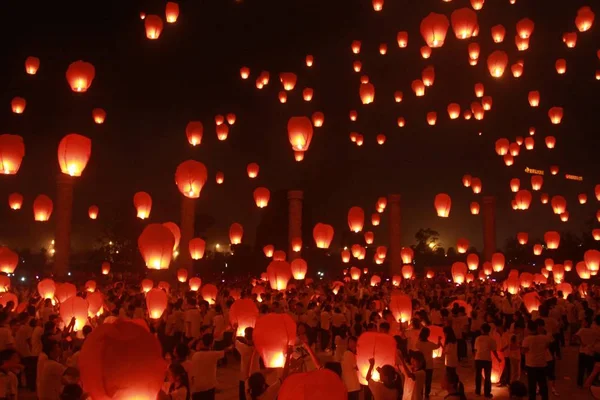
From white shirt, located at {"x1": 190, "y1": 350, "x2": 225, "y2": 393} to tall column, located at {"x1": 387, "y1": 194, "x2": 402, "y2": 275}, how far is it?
2331 centimetres

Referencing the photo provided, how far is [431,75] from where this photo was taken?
826 inches

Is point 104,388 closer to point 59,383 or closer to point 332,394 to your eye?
point 332,394

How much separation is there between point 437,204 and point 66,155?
1196cm

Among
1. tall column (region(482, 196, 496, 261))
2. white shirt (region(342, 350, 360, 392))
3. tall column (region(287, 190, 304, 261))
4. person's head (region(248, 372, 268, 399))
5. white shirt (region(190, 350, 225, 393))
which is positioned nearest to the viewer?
person's head (region(248, 372, 268, 399))

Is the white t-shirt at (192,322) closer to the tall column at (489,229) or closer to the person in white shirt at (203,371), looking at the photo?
the person in white shirt at (203,371)

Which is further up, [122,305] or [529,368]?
[122,305]

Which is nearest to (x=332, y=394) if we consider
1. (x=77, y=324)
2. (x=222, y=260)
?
(x=77, y=324)

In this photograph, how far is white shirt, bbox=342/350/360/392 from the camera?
7.87 metres

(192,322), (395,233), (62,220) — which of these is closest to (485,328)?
(192,322)

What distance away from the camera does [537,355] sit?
948 centimetres

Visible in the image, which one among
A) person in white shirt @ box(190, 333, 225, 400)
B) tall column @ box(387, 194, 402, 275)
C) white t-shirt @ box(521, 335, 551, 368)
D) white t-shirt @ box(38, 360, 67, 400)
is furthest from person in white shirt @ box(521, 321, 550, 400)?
tall column @ box(387, 194, 402, 275)

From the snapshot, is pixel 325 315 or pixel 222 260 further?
pixel 222 260

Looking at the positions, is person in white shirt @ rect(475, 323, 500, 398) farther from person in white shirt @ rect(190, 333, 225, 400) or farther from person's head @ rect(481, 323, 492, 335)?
person in white shirt @ rect(190, 333, 225, 400)

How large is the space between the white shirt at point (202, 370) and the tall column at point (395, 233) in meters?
23.3
